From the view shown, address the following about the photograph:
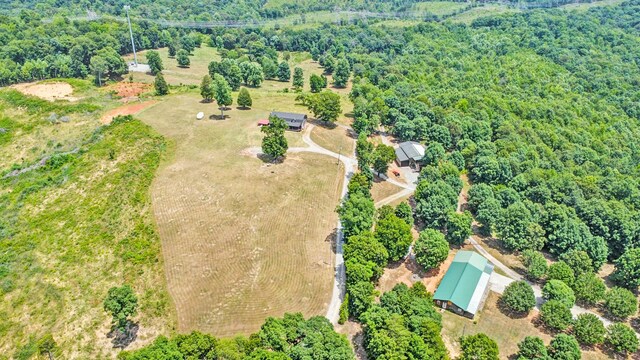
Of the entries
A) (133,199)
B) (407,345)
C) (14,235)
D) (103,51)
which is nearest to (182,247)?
(133,199)

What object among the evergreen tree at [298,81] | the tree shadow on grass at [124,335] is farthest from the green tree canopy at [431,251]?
the evergreen tree at [298,81]

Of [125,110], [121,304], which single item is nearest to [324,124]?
[125,110]

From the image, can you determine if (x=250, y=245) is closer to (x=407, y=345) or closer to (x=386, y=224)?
(x=386, y=224)

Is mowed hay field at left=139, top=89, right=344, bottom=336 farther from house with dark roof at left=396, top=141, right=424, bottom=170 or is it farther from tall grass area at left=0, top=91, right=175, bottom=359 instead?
house with dark roof at left=396, top=141, right=424, bottom=170

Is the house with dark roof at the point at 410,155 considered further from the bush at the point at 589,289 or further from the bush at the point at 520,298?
the bush at the point at 520,298

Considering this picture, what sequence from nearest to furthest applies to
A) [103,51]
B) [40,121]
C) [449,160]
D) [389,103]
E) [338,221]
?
[338,221], [449,160], [40,121], [389,103], [103,51]
